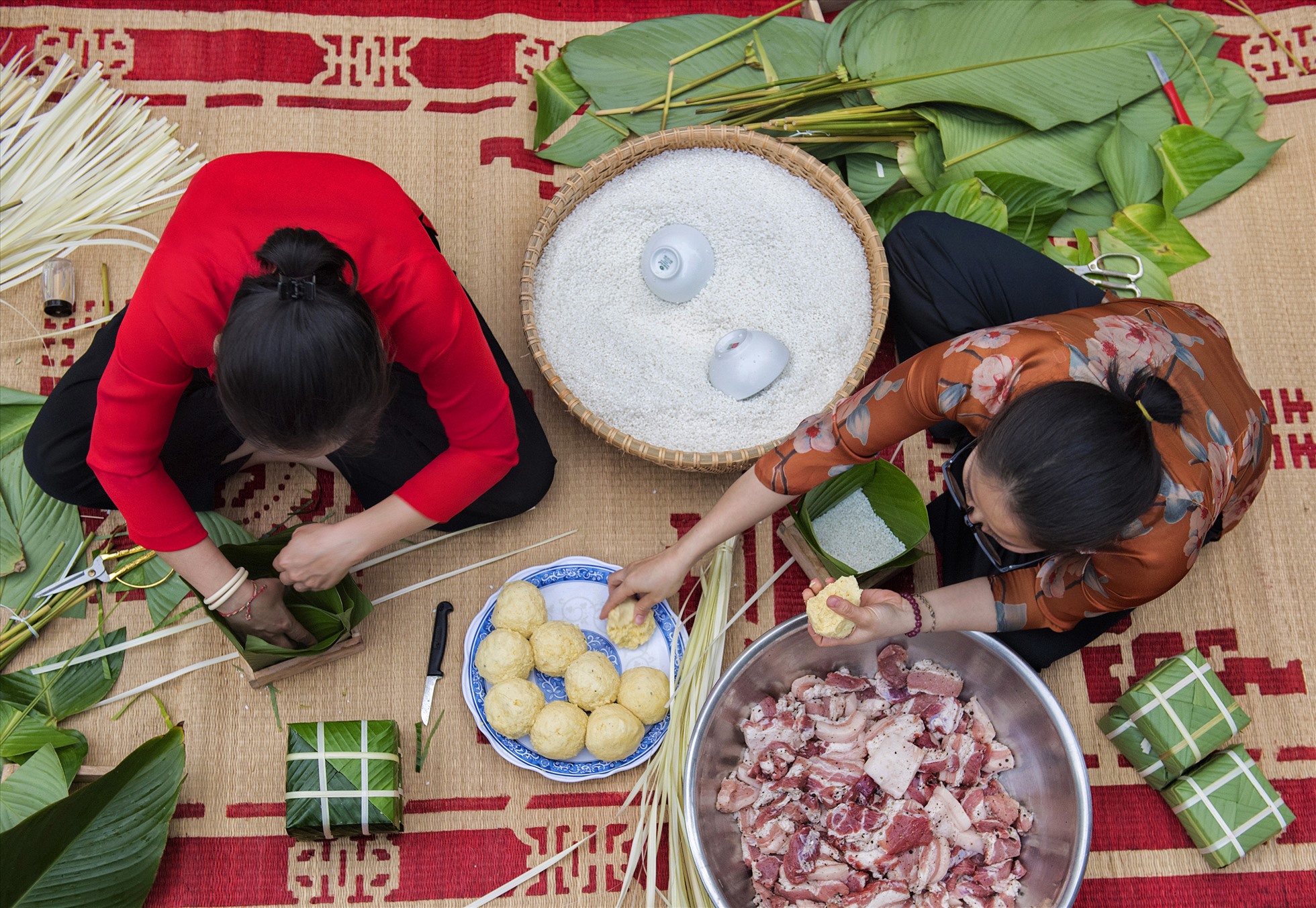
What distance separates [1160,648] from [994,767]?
46 cm

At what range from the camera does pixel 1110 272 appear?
1.68 meters

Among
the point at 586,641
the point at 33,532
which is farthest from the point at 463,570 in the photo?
the point at 33,532

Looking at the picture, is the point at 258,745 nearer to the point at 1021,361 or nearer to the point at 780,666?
the point at 780,666

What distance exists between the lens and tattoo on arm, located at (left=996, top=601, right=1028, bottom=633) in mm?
1236

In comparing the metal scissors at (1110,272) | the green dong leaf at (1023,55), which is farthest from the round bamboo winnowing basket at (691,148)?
the metal scissors at (1110,272)

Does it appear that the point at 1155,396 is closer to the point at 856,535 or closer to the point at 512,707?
the point at 856,535

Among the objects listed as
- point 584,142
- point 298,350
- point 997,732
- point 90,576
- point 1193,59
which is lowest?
point 997,732

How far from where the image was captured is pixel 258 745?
144 cm

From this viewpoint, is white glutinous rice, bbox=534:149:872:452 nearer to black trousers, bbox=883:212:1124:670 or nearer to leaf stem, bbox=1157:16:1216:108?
black trousers, bbox=883:212:1124:670

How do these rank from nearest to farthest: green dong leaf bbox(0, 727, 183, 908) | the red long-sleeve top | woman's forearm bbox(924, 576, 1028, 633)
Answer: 1. the red long-sleeve top
2. green dong leaf bbox(0, 727, 183, 908)
3. woman's forearm bbox(924, 576, 1028, 633)

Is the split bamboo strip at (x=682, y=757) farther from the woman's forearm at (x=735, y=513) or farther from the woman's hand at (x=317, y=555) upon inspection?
the woman's hand at (x=317, y=555)

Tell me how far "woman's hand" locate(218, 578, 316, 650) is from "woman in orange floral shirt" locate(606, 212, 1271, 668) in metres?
0.51

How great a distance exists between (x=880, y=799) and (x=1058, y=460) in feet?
2.30

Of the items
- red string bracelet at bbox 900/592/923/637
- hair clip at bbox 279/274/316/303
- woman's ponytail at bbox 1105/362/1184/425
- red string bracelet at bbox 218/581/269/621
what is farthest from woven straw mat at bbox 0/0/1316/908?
hair clip at bbox 279/274/316/303
